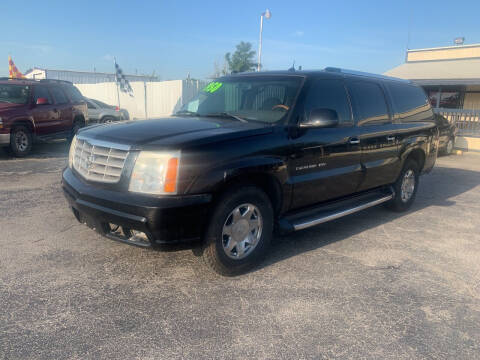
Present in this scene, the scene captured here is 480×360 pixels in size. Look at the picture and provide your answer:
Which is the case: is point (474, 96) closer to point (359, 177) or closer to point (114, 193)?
point (359, 177)

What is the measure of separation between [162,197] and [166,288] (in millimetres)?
880

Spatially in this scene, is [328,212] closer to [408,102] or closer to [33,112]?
[408,102]

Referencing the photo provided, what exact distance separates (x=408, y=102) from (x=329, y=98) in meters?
2.07

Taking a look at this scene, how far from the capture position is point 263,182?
11.7ft

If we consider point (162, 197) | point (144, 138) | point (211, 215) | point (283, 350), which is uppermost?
point (144, 138)

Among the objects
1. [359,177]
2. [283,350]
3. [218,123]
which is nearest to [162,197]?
[218,123]

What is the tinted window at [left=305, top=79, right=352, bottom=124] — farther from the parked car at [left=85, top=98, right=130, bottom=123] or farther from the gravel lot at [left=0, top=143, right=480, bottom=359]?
the parked car at [left=85, top=98, right=130, bottom=123]

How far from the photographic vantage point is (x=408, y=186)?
5945 mm

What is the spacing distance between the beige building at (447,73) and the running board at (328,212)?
48.5 ft

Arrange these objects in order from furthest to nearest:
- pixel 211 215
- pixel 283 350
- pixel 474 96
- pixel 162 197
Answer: pixel 474 96, pixel 211 215, pixel 162 197, pixel 283 350

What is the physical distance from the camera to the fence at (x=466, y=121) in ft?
45.5

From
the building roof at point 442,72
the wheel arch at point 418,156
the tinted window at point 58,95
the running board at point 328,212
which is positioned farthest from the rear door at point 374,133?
the building roof at point 442,72

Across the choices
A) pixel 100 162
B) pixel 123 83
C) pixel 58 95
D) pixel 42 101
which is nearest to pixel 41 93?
pixel 42 101

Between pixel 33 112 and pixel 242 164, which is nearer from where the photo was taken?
pixel 242 164
